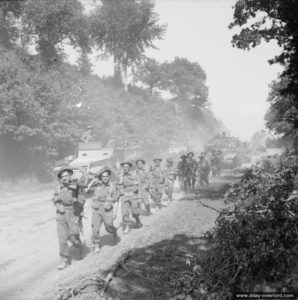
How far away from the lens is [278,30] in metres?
12.2

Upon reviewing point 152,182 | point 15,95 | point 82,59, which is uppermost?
point 82,59

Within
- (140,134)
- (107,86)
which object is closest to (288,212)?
(140,134)

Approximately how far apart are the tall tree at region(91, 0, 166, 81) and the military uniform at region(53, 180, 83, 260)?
135ft

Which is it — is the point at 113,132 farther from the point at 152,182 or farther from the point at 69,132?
the point at 152,182

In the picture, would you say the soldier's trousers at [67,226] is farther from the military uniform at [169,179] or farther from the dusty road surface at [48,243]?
the military uniform at [169,179]

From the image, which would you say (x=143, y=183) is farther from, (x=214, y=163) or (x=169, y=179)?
(x=214, y=163)

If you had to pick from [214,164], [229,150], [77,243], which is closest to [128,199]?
[77,243]

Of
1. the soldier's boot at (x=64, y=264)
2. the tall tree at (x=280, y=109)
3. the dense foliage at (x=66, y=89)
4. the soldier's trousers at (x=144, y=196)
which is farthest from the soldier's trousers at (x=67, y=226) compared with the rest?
the dense foliage at (x=66, y=89)

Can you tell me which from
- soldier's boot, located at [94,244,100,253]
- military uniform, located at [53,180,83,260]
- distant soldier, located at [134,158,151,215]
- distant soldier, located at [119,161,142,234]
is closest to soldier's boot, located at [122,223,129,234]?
distant soldier, located at [119,161,142,234]

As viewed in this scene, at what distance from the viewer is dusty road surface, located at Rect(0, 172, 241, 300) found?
625 centimetres

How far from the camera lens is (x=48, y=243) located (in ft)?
29.2

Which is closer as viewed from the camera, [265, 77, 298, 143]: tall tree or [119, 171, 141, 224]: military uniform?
[119, 171, 141, 224]: military uniform

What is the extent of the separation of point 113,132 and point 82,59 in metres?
17.5

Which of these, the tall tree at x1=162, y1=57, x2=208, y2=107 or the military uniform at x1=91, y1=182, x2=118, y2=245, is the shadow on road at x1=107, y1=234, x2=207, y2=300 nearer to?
the military uniform at x1=91, y1=182, x2=118, y2=245
